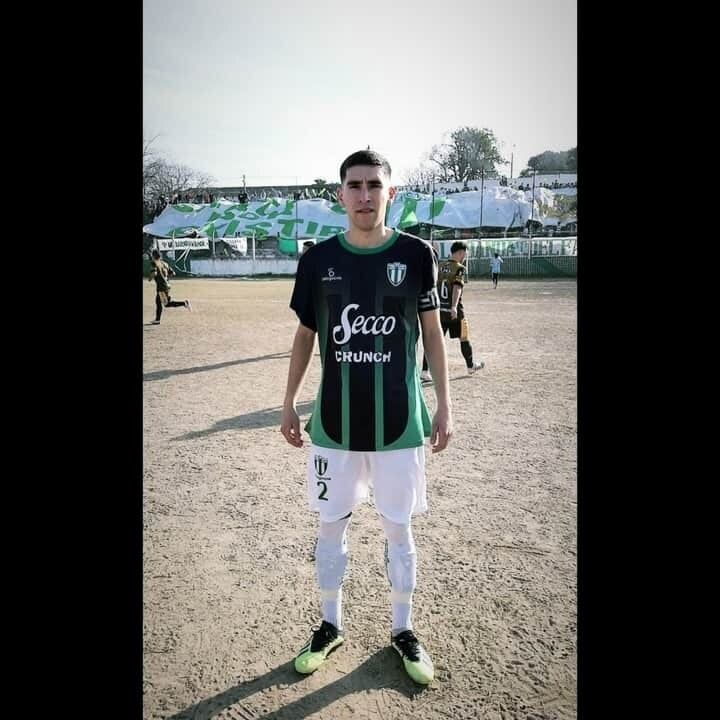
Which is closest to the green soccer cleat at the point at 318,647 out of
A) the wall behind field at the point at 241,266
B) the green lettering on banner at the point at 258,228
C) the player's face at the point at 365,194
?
the player's face at the point at 365,194

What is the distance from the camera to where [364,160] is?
7.68 feet

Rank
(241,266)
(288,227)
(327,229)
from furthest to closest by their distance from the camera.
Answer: (288,227)
(327,229)
(241,266)

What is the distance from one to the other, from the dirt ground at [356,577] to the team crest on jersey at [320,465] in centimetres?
90

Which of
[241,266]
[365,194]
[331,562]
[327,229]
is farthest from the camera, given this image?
[327,229]

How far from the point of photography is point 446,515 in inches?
156

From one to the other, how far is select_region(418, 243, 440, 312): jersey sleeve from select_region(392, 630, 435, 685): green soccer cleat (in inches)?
60.5

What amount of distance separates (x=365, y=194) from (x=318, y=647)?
2.09 m

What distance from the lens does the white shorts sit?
243cm

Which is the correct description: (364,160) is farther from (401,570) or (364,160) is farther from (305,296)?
(401,570)

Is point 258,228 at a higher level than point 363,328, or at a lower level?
higher

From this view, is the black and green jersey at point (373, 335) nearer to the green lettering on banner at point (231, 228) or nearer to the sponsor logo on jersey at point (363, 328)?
the sponsor logo on jersey at point (363, 328)

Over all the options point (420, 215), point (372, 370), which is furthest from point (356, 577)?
point (420, 215)
